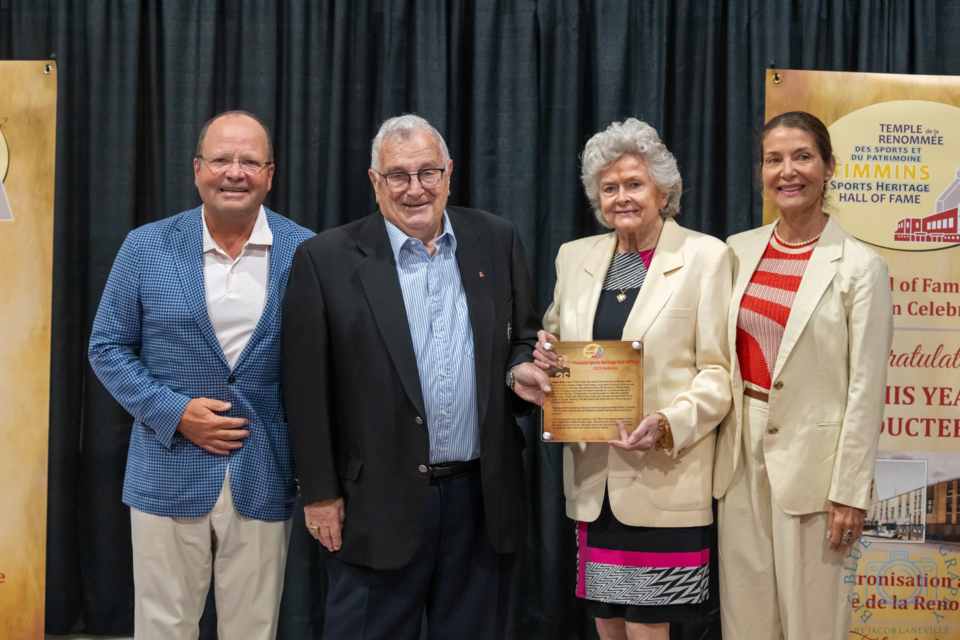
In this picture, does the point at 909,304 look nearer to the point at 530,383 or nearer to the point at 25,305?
the point at 530,383

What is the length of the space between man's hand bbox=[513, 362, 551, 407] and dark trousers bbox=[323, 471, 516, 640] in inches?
10.6

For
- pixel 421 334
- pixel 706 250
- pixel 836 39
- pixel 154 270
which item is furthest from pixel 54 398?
pixel 836 39

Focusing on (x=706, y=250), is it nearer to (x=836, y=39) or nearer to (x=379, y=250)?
(x=379, y=250)

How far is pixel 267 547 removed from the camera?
2305 mm

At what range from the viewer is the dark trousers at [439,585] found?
2047 millimetres

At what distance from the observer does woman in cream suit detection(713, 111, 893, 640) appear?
2170mm

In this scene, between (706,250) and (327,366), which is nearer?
(327,366)

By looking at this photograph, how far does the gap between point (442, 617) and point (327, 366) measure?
78 centimetres

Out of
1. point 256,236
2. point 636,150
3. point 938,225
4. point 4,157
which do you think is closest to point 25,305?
point 4,157

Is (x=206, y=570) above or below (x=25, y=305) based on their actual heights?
below

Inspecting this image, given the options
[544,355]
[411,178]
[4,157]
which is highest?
[4,157]

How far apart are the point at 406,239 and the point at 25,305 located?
6.32ft

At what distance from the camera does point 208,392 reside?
2240mm

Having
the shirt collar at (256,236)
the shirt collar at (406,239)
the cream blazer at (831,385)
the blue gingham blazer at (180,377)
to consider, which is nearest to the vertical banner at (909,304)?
the cream blazer at (831,385)
